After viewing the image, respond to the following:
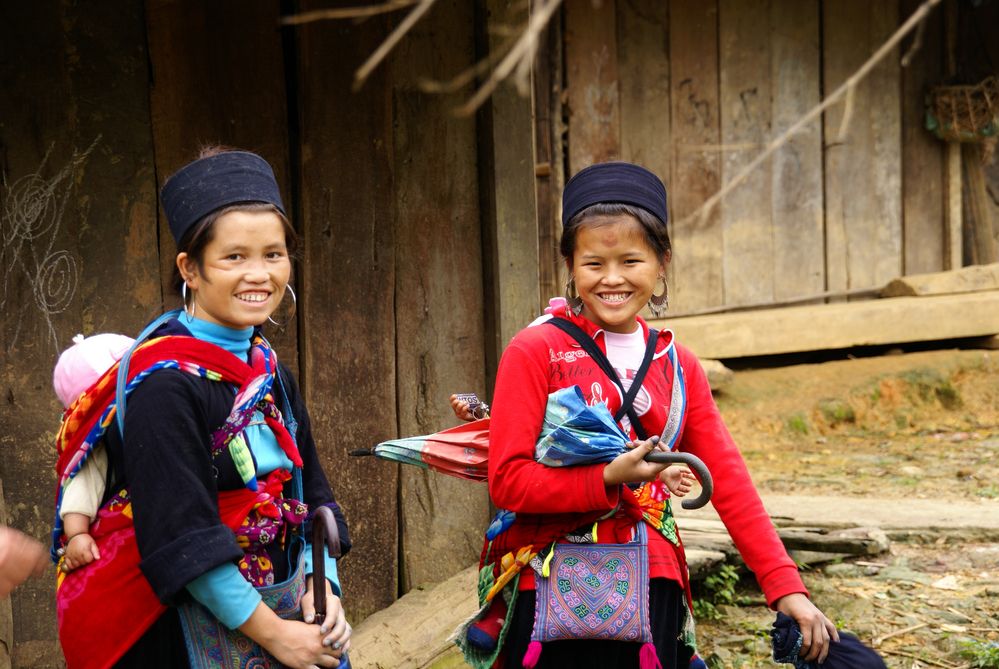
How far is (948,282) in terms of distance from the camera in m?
8.05

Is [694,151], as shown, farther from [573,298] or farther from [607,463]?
[607,463]

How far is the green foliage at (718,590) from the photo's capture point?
4.46 m

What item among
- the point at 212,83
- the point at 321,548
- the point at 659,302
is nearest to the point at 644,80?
the point at 212,83

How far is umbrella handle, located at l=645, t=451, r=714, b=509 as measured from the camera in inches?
88.6

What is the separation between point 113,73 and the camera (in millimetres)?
3488

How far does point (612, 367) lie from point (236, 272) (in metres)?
0.84

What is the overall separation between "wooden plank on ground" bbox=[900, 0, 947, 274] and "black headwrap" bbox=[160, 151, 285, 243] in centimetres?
698

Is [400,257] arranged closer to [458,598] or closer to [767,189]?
[458,598]

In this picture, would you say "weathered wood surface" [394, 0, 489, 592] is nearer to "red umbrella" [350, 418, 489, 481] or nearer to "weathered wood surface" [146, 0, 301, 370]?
"weathered wood surface" [146, 0, 301, 370]

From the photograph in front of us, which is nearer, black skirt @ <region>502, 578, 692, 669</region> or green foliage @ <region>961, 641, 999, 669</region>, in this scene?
black skirt @ <region>502, 578, 692, 669</region>

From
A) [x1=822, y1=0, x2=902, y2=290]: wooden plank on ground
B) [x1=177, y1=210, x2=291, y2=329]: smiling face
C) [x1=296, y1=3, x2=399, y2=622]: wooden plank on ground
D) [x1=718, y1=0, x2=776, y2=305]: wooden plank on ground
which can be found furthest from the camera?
[x1=822, y1=0, x2=902, y2=290]: wooden plank on ground

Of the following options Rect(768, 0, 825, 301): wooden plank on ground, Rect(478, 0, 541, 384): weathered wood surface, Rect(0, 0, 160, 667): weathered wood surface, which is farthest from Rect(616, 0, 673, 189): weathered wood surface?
Rect(0, 0, 160, 667): weathered wood surface

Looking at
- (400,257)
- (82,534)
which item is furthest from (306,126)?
(82,534)

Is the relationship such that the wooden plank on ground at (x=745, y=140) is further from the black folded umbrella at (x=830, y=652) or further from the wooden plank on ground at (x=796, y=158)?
the black folded umbrella at (x=830, y=652)
